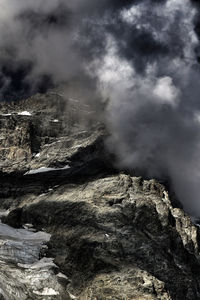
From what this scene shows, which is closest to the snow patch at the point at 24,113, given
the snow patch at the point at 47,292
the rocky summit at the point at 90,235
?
the rocky summit at the point at 90,235

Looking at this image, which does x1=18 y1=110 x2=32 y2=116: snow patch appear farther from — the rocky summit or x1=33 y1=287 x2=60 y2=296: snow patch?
x1=33 y1=287 x2=60 y2=296: snow patch

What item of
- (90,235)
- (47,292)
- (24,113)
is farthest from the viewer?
(24,113)

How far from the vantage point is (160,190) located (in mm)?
110250

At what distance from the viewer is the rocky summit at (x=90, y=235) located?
52.6 metres

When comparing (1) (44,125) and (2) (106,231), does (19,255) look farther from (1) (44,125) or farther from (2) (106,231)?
(1) (44,125)

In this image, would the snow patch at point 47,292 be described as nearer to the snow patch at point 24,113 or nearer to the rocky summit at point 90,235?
the rocky summit at point 90,235

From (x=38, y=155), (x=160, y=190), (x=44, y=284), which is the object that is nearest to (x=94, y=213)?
(x=44, y=284)

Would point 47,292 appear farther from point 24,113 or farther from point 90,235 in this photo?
point 24,113

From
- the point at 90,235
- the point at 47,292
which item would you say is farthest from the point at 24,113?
the point at 47,292

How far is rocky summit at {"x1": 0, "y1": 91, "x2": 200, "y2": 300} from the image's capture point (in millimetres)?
52625

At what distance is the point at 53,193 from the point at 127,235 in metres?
36.5

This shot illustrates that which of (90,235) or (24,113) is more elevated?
(24,113)

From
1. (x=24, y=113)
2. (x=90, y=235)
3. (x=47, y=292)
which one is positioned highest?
(x=24, y=113)

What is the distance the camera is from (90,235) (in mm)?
67625
